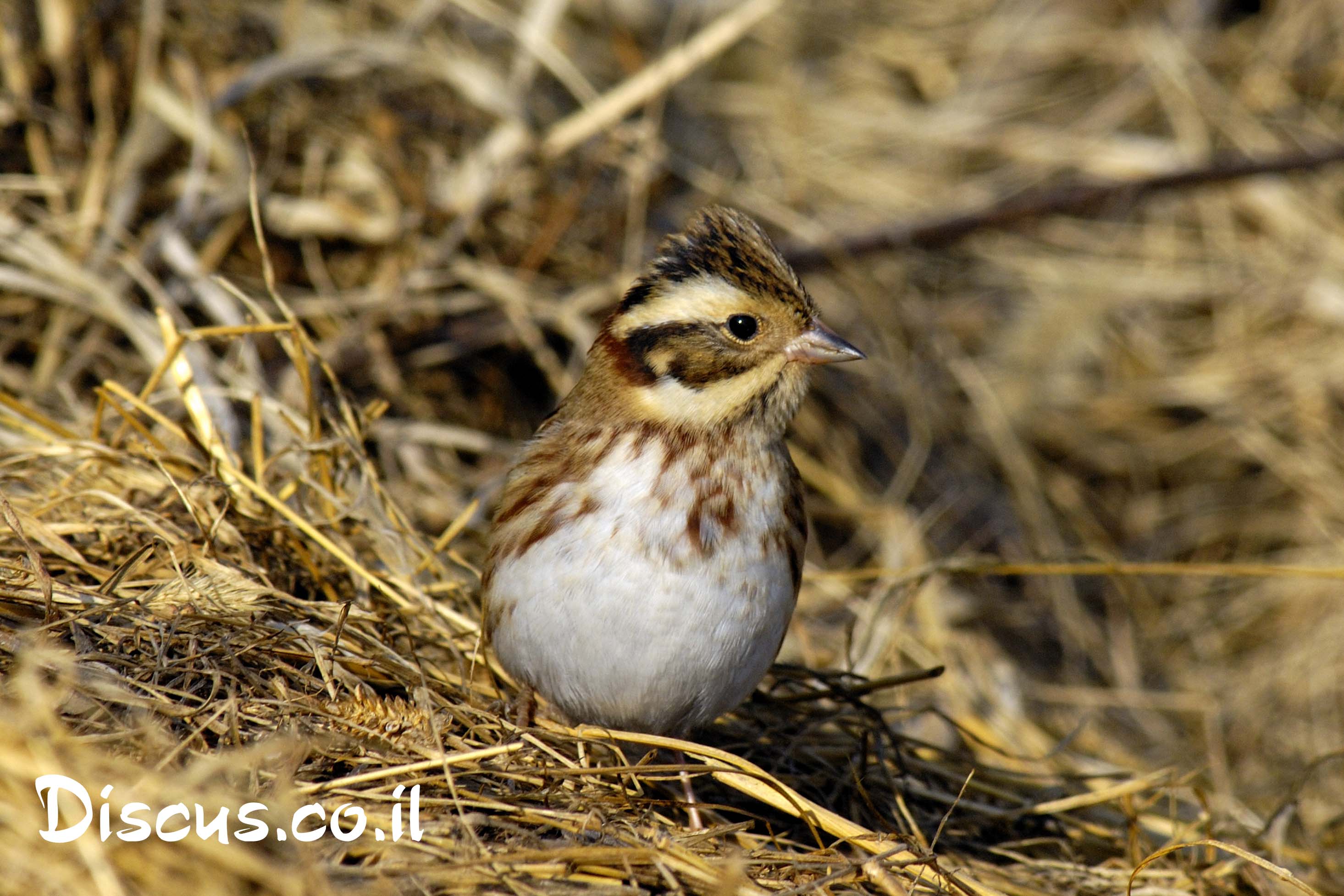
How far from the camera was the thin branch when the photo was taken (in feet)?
17.1

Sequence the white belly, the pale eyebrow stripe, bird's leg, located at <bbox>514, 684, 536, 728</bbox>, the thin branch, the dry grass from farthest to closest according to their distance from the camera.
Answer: the thin branch → bird's leg, located at <bbox>514, 684, 536, 728</bbox> → the pale eyebrow stripe → the white belly → the dry grass

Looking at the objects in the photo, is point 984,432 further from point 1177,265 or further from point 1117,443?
point 1177,265

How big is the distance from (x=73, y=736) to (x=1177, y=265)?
5.03m

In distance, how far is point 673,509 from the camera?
276cm

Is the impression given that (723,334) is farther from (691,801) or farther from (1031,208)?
(1031,208)

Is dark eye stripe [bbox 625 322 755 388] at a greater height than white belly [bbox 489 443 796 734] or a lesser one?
greater

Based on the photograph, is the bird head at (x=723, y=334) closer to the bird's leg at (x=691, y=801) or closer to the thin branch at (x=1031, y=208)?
the bird's leg at (x=691, y=801)

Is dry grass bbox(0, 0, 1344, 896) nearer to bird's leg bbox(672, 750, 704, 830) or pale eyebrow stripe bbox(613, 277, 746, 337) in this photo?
bird's leg bbox(672, 750, 704, 830)

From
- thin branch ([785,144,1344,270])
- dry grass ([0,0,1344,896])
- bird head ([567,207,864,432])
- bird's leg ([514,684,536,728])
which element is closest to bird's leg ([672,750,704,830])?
dry grass ([0,0,1344,896])

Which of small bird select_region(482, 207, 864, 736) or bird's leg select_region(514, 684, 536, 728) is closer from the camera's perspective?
small bird select_region(482, 207, 864, 736)

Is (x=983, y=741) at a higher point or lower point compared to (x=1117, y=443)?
lower

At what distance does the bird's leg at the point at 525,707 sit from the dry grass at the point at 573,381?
11 cm

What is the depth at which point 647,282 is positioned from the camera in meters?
2.95

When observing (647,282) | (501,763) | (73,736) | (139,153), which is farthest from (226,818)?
(139,153)
